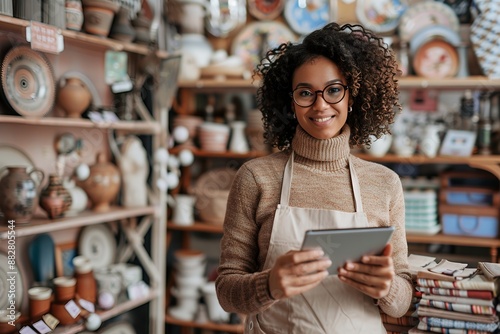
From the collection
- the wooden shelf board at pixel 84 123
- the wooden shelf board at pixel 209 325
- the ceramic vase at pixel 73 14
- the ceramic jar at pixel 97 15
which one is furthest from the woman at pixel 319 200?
the wooden shelf board at pixel 209 325

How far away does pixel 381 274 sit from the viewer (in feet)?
3.04

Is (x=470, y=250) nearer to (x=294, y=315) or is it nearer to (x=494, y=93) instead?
(x=494, y=93)

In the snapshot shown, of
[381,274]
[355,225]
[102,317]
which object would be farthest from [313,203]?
[102,317]

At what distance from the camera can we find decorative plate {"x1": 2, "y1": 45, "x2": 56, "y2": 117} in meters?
1.64

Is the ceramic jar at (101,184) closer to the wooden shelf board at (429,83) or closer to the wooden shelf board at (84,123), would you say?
the wooden shelf board at (84,123)

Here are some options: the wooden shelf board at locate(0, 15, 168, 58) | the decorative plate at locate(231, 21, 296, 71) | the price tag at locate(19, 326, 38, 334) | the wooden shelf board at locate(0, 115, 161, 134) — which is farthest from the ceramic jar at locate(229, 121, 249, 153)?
the price tag at locate(19, 326, 38, 334)

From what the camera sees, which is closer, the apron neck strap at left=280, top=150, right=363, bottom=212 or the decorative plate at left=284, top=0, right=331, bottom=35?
the apron neck strap at left=280, top=150, right=363, bottom=212

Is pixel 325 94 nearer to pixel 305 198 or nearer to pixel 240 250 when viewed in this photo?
pixel 305 198

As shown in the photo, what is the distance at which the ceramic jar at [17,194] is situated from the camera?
165 cm

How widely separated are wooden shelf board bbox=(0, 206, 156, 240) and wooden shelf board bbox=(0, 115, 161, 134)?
362 millimetres

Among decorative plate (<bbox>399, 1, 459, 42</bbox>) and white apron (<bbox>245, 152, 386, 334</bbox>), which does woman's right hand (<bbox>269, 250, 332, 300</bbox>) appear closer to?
white apron (<bbox>245, 152, 386, 334</bbox>)

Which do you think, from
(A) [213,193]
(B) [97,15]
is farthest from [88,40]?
(A) [213,193]

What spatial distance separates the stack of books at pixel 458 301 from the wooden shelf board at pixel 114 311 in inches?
53.0

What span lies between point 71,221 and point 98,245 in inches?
16.7
